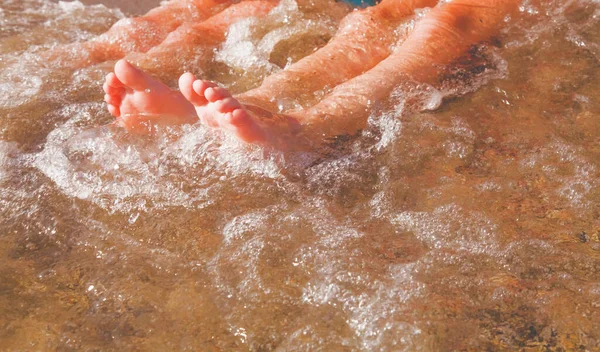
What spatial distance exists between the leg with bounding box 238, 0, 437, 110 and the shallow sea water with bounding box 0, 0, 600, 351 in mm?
242

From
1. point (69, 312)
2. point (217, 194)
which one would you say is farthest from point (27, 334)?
point (217, 194)

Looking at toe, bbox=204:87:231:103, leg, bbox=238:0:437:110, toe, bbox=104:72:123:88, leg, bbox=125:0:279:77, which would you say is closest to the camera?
toe, bbox=204:87:231:103

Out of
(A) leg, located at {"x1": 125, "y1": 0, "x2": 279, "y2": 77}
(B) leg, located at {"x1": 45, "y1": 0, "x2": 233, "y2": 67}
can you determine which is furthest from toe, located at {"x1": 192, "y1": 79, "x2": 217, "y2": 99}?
(B) leg, located at {"x1": 45, "y1": 0, "x2": 233, "y2": 67}

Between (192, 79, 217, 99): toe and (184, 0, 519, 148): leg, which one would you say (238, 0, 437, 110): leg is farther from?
(192, 79, 217, 99): toe

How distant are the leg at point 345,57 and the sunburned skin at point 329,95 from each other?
1 cm

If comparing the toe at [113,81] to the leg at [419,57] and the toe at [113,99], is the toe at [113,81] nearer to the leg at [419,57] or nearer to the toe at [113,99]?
the toe at [113,99]

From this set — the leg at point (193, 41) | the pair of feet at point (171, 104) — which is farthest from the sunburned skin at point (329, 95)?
the leg at point (193, 41)

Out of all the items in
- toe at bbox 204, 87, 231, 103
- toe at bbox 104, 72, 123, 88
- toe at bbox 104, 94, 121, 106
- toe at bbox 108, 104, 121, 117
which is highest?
toe at bbox 204, 87, 231, 103

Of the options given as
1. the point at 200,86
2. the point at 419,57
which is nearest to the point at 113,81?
the point at 200,86

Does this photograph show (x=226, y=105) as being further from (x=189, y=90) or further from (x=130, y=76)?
(x=130, y=76)

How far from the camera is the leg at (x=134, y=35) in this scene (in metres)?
2.40

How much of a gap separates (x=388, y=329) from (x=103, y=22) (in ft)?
6.98

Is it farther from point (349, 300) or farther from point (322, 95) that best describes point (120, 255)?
point (322, 95)

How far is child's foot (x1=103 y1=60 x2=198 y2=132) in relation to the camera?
1.75 meters
